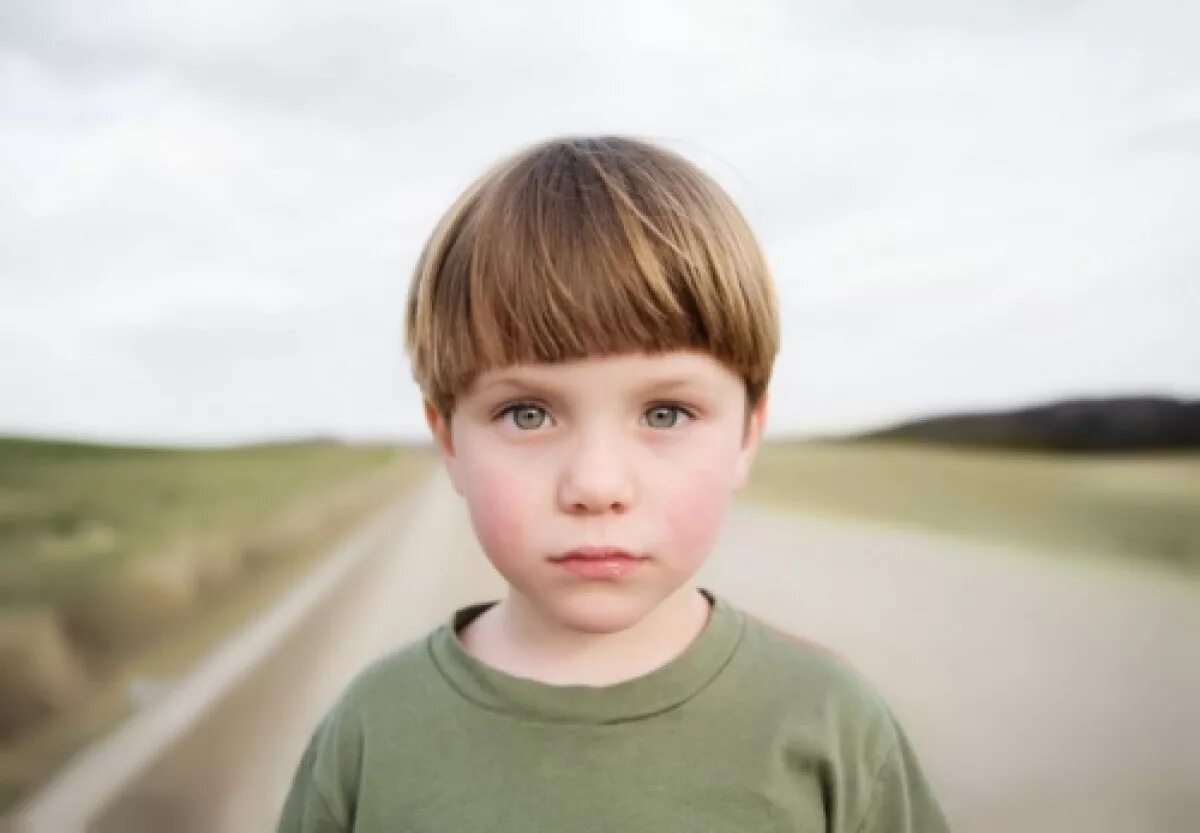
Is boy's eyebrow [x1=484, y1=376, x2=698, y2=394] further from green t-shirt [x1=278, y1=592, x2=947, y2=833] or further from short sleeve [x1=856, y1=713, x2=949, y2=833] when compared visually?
short sleeve [x1=856, y1=713, x2=949, y2=833]

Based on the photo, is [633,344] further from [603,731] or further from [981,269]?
[981,269]

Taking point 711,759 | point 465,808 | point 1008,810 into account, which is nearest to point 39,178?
point 465,808

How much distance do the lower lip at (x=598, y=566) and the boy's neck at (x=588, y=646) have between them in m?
0.11

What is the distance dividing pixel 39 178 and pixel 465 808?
2.59 ft

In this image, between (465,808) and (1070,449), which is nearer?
(465,808)

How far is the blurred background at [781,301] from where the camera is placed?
1.27 m

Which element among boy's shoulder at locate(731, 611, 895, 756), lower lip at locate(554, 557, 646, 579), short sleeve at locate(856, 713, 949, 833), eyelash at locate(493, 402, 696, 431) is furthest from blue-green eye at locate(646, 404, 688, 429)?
short sleeve at locate(856, 713, 949, 833)

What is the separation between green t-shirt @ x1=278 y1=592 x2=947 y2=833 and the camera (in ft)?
3.09

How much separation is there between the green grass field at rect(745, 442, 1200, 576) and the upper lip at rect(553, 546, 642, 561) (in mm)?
542

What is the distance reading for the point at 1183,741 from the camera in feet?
4.18

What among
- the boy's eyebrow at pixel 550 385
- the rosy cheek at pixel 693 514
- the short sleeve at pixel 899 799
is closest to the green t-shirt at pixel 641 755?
the short sleeve at pixel 899 799

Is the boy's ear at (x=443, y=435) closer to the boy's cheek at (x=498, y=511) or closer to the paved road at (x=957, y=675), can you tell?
the boy's cheek at (x=498, y=511)

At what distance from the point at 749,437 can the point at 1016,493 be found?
1.62ft

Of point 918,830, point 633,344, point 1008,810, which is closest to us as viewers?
point 633,344
